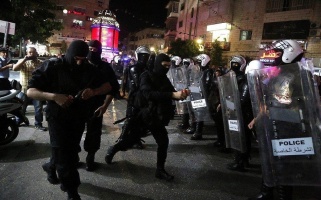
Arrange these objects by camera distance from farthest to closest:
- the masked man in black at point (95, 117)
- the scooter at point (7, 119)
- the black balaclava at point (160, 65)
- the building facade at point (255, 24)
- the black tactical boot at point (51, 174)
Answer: the building facade at point (255, 24)
the scooter at point (7, 119)
the masked man in black at point (95, 117)
the black balaclava at point (160, 65)
the black tactical boot at point (51, 174)

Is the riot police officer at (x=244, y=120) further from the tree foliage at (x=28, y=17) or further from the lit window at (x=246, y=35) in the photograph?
the lit window at (x=246, y=35)

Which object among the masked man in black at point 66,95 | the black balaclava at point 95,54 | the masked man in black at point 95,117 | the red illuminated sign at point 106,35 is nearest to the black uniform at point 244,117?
the masked man in black at point 95,117

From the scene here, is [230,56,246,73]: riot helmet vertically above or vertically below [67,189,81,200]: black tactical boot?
above

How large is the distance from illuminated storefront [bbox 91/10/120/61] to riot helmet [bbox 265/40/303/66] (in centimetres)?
2330

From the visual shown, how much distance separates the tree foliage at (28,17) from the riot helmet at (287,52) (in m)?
15.6

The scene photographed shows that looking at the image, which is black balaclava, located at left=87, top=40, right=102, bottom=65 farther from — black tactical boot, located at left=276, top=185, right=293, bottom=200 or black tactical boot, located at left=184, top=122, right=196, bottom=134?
black tactical boot, located at left=184, top=122, right=196, bottom=134

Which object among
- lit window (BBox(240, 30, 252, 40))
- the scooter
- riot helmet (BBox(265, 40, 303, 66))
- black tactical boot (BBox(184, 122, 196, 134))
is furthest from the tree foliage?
lit window (BBox(240, 30, 252, 40))

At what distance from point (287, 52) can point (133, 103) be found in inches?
90.3

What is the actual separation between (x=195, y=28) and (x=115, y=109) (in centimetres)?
2796

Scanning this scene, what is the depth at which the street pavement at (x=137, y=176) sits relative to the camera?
3.25 metres

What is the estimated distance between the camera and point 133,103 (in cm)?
414

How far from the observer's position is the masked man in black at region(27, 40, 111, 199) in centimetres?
269

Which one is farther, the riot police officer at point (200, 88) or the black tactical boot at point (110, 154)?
the riot police officer at point (200, 88)

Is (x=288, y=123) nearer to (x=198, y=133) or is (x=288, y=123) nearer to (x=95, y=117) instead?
(x=95, y=117)
